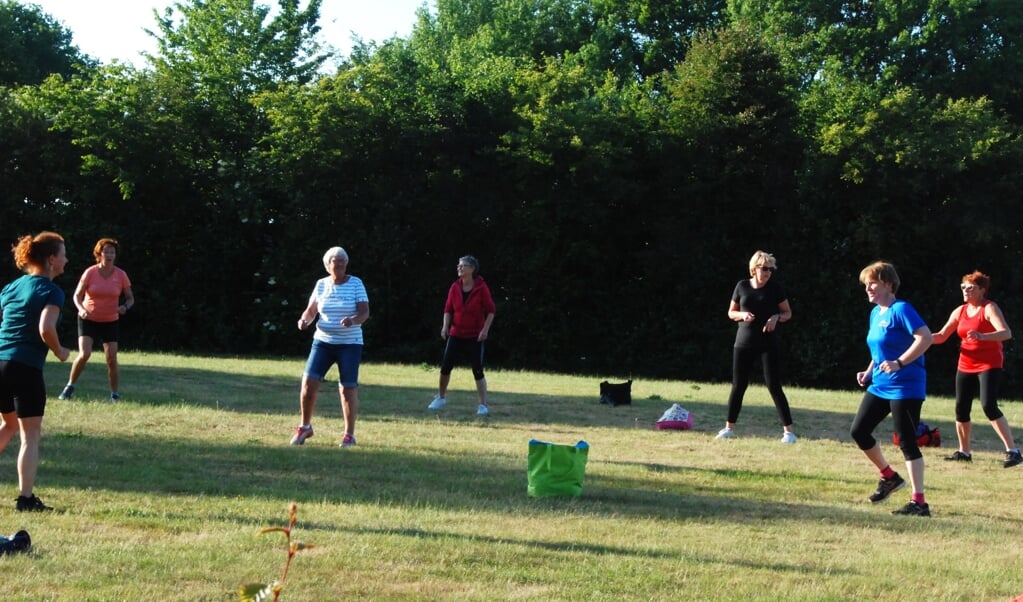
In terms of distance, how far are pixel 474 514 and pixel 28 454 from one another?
2.68 meters

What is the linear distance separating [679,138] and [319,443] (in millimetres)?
16149

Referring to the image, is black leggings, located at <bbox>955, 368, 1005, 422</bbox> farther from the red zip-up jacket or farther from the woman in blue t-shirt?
the red zip-up jacket

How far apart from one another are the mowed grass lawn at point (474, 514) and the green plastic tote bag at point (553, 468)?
16 centimetres

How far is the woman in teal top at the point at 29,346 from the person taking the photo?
22.0ft

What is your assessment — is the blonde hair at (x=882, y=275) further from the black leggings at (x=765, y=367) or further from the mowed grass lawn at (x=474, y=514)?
the black leggings at (x=765, y=367)

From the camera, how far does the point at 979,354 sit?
11.0m

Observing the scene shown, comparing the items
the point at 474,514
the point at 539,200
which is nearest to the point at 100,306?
the point at 474,514

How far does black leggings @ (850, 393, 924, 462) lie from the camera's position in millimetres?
7930

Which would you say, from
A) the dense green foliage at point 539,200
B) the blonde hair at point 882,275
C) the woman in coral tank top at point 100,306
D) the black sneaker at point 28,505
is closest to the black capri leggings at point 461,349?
the woman in coral tank top at point 100,306

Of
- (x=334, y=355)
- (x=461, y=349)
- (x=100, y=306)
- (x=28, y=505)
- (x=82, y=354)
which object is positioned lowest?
(x=28, y=505)

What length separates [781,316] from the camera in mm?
11562

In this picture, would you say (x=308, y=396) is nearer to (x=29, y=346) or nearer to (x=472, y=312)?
(x=29, y=346)

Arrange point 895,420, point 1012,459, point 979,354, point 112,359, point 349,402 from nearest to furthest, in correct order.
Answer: point 895,420 < point 349,402 < point 1012,459 < point 979,354 < point 112,359

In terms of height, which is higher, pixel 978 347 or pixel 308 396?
pixel 978 347
